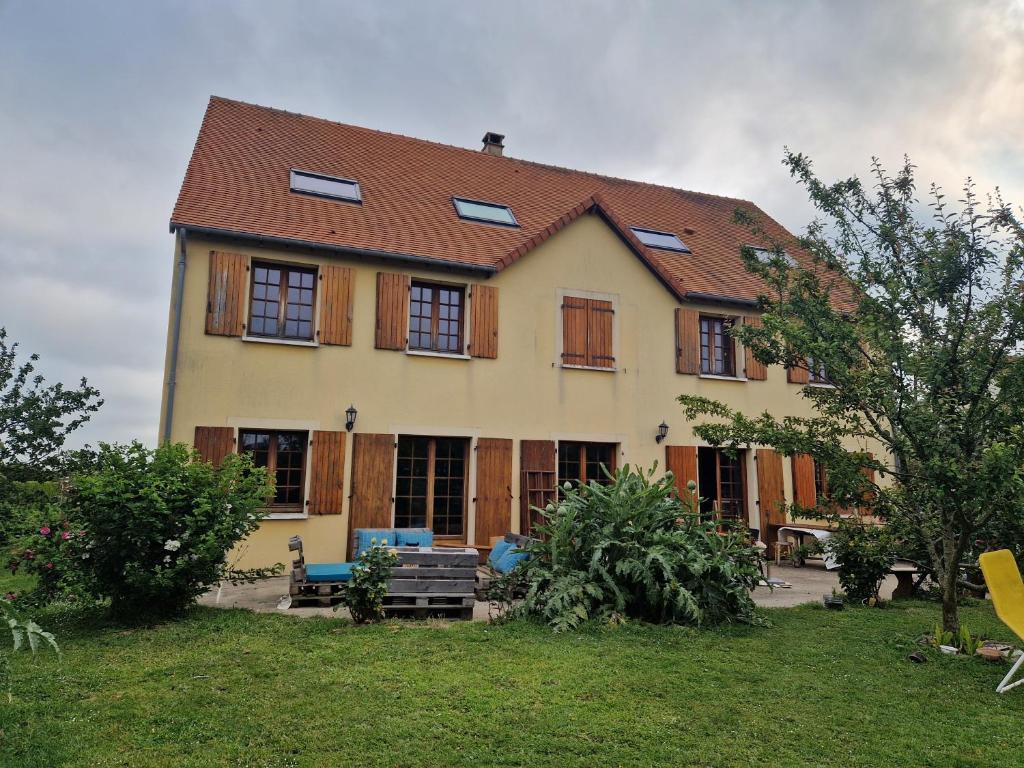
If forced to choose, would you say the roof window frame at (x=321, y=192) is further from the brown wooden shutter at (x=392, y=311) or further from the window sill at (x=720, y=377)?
the window sill at (x=720, y=377)

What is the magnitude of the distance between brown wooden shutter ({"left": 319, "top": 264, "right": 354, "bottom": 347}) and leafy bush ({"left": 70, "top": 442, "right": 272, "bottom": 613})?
4.14 m

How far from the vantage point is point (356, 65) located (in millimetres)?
10156

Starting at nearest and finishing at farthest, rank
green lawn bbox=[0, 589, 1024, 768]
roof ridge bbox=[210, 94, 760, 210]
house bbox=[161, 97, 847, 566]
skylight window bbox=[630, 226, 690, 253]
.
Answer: green lawn bbox=[0, 589, 1024, 768], house bbox=[161, 97, 847, 566], skylight window bbox=[630, 226, 690, 253], roof ridge bbox=[210, 94, 760, 210]

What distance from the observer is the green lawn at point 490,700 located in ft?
11.9

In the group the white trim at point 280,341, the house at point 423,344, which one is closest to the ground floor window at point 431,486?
the house at point 423,344

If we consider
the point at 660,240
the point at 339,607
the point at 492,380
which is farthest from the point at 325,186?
the point at 339,607

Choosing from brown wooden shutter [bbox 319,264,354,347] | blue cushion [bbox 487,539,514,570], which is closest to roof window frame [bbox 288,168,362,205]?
brown wooden shutter [bbox 319,264,354,347]

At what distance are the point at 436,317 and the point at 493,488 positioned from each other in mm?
3188

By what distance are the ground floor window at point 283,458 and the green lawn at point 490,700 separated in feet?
12.3

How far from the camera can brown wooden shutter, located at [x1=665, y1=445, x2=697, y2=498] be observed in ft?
40.7

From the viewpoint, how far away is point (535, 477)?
455 inches

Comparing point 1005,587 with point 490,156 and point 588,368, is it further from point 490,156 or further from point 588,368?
point 490,156

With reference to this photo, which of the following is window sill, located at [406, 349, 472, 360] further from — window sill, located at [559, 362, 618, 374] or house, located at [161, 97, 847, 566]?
window sill, located at [559, 362, 618, 374]

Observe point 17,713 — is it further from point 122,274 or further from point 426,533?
point 122,274
